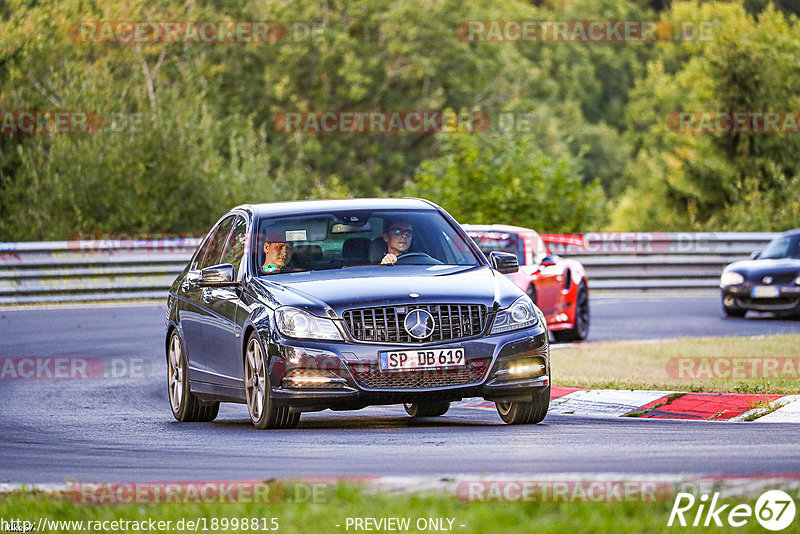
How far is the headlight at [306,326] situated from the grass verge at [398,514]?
129 inches

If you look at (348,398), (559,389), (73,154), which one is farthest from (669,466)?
(73,154)

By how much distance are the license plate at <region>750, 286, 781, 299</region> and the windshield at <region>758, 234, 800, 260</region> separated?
76 cm

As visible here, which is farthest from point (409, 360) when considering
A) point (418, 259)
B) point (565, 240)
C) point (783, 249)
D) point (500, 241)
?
→ point (565, 240)

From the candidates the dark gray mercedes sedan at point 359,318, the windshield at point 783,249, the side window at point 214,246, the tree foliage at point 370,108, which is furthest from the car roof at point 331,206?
the tree foliage at point 370,108

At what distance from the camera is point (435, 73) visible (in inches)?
2255

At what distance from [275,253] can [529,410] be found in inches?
81.6

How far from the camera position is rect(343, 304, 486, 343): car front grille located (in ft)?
32.9

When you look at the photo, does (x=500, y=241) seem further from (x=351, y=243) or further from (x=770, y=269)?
(x=351, y=243)

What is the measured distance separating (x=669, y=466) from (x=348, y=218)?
4162 millimetres

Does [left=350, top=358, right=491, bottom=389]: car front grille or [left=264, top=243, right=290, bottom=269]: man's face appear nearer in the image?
[left=350, top=358, right=491, bottom=389]: car front grille

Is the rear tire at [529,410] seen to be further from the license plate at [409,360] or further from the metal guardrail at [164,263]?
the metal guardrail at [164,263]

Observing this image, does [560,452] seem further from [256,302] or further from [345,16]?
[345,16]

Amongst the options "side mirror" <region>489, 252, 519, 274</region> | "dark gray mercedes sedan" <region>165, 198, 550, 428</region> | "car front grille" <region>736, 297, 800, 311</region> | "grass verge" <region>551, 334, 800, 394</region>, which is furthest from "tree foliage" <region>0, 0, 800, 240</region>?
"side mirror" <region>489, 252, 519, 274</region>

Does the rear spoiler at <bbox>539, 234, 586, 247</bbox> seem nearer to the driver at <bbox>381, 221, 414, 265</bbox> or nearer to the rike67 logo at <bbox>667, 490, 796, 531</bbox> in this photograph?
the driver at <bbox>381, 221, 414, 265</bbox>
